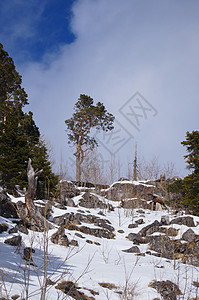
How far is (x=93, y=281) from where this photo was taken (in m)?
5.68

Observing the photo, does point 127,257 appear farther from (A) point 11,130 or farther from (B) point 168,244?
(A) point 11,130

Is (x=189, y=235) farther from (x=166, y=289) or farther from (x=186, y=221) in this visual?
(x=166, y=289)

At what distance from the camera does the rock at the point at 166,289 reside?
5117 millimetres

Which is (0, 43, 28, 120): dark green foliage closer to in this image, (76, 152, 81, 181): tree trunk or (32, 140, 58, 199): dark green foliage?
(32, 140, 58, 199): dark green foliage

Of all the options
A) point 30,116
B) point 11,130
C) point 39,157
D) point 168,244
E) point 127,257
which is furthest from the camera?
point 30,116

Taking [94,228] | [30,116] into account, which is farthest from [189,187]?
[30,116]

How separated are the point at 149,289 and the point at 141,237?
6848 mm

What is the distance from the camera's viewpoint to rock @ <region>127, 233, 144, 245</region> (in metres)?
11.6

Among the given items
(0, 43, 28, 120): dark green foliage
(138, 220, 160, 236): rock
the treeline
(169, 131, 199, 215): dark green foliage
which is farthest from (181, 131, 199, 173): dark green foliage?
(0, 43, 28, 120): dark green foliage

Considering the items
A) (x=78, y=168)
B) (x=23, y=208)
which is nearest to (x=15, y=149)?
(x=23, y=208)

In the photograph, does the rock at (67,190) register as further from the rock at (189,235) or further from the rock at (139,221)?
the rock at (189,235)

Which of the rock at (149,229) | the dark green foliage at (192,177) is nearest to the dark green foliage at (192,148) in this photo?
the dark green foliage at (192,177)

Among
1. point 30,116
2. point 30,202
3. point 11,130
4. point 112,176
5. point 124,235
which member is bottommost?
point 124,235

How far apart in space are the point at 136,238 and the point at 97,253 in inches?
135
